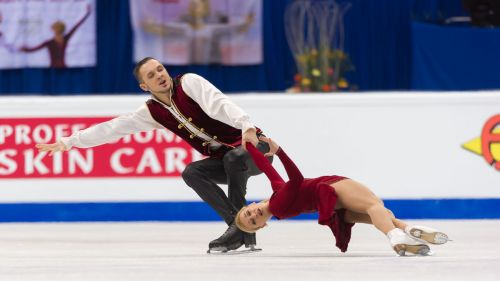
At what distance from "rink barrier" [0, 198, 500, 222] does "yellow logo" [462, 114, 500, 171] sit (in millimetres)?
250

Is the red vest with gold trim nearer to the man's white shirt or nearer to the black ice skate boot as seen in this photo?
the man's white shirt

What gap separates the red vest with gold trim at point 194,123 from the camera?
5648mm

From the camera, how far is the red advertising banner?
295 inches

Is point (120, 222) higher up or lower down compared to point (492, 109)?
lower down

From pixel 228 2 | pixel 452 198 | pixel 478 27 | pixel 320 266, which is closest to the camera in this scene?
pixel 320 266

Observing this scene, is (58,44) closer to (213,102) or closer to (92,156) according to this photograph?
(92,156)

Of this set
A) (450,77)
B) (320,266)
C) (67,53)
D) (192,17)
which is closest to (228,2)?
(192,17)

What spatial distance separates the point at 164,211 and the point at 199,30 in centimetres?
514

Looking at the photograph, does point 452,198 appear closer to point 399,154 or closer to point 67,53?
point 399,154

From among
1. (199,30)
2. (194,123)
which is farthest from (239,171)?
(199,30)

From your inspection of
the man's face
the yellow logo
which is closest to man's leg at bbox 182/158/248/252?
the man's face

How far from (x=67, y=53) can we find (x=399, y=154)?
581cm

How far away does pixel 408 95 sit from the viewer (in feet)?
24.6

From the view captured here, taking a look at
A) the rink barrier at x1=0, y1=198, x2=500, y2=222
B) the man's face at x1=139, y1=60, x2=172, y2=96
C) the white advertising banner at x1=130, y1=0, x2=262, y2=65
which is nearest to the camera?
the man's face at x1=139, y1=60, x2=172, y2=96
